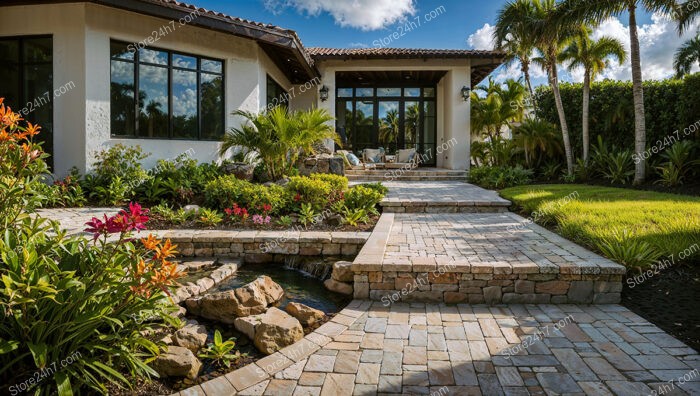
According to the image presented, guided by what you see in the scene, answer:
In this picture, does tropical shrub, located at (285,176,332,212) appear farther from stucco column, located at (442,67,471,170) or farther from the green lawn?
stucco column, located at (442,67,471,170)

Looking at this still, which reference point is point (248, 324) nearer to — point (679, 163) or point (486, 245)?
point (486, 245)

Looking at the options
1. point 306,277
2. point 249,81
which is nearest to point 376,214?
point 306,277

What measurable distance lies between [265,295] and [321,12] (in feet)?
41.9

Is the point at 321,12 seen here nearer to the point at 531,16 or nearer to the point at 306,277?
the point at 531,16

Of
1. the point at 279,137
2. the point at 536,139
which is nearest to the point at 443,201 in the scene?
the point at 279,137

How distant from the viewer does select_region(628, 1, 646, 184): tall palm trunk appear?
10.1 metres

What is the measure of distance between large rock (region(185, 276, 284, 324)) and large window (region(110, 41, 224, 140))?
20.1 ft

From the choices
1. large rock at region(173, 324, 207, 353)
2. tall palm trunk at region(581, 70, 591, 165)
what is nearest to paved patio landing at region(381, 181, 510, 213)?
tall palm trunk at region(581, 70, 591, 165)

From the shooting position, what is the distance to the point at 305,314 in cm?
393

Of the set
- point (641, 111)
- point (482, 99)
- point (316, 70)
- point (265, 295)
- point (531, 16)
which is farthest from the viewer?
point (482, 99)

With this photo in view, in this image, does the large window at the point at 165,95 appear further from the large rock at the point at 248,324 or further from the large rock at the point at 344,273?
the large rock at the point at 248,324

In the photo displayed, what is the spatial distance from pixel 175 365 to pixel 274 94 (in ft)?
35.7

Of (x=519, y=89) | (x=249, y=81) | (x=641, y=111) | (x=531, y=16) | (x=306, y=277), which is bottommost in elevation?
(x=306, y=277)

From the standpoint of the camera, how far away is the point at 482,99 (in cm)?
1622
